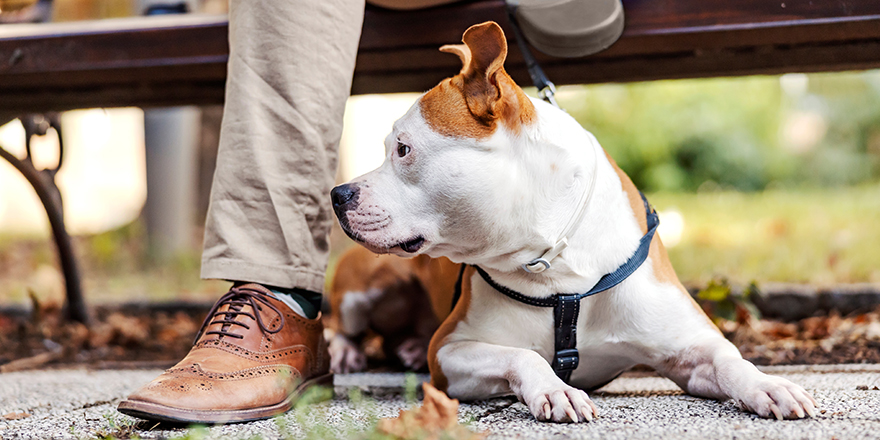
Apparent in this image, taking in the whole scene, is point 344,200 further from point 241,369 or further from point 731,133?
point 731,133

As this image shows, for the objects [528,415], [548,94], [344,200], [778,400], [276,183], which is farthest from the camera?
[548,94]

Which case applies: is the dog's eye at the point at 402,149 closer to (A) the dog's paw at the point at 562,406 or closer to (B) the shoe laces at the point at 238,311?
(B) the shoe laces at the point at 238,311

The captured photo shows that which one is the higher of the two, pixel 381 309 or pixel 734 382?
pixel 734 382

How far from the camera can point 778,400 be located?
1.31m

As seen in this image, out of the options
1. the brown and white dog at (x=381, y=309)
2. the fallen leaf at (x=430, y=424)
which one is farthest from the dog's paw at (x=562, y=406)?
the brown and white dog at (x=381, y=309)

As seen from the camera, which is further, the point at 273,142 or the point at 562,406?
the point at 273,142

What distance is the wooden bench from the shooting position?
6.37 ft

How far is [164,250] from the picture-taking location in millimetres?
5227

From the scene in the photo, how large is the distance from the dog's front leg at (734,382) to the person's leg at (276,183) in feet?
2.83

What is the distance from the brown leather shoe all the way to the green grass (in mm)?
2375

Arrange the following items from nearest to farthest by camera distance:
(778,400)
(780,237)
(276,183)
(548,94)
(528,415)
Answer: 1. (778,400)
2. (528,415)
3. (276,183)
4. (548,94)
5. (780,237)

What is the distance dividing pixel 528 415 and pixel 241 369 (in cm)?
60

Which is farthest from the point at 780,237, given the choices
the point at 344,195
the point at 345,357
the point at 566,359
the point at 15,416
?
the point at 15,416

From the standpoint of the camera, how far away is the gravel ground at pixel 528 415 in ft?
4.03
